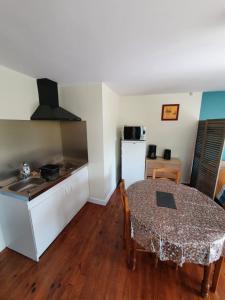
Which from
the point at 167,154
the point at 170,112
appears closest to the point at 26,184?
the point at 167,154

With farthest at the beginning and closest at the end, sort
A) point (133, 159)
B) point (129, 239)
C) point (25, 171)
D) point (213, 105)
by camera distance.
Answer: point (133, 159) → point (213, 105) → point (25, 171) → point (129, 239)

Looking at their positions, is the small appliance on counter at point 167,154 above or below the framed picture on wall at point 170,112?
below

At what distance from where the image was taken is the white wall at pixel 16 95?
5.28ft

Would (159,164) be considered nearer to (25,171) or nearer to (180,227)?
(180,227)

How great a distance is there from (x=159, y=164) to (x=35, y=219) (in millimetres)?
2526

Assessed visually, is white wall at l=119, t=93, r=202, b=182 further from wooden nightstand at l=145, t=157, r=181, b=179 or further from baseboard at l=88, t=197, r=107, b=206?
baseboard at l=88, t=197, r=107, b=206

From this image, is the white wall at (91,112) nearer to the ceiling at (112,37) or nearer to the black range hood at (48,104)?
the black range hood at (48,104)

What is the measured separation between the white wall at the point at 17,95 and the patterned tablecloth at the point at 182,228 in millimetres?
1839

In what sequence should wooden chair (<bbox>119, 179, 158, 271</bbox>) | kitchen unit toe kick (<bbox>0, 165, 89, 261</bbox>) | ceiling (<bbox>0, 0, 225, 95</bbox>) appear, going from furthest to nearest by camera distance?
kitchen unit toe kick (<bbox>0, 165, 89, 261</bbox>) → wooden chair (<bbox>119, 179, 158, 271</bbox>) → ceiling (<bbox>0, 0, 225, 95</bbox>)

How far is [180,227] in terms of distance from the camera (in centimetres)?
113

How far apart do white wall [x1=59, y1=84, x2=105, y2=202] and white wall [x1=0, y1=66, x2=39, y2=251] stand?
0.53 meters

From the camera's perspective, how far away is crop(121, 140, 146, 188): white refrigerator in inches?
115

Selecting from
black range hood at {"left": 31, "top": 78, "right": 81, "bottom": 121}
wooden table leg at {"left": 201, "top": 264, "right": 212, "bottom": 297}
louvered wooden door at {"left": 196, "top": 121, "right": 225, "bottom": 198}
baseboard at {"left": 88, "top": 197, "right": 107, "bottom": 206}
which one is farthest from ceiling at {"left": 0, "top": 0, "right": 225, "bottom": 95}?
baseboard at {"left": 88, "top": 197, "right": 107, "bottom": 206}

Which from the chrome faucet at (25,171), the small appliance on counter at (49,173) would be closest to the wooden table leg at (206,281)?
the small appliance on counter at (49,173)
